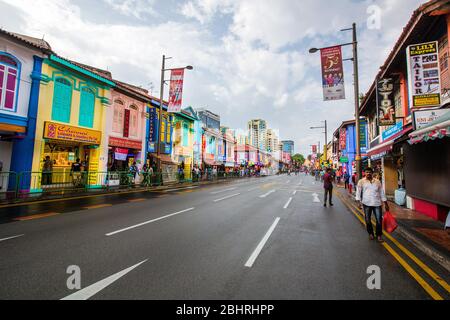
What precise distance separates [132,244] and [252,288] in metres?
2.92

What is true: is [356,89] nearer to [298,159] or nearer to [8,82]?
[8,82]

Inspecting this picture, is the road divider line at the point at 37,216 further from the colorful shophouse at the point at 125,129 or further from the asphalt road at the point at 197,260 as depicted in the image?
the colorful shophouse at the point at 125,129

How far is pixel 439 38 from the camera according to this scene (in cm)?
862

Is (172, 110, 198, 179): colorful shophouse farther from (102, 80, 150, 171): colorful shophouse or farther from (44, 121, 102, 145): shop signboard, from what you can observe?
(44, 121, 102, 145): shop signboard

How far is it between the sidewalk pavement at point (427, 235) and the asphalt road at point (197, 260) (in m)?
0.29

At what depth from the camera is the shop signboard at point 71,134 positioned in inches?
535

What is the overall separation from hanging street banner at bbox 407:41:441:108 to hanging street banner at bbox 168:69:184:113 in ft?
45.5

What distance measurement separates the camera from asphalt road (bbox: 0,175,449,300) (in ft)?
9.82

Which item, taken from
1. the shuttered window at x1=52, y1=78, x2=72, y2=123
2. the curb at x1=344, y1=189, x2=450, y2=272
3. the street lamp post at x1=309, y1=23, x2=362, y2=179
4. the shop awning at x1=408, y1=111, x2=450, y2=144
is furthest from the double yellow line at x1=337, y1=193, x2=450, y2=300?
the shuttered window at x1=52, y1=78, x2=72, y2=123

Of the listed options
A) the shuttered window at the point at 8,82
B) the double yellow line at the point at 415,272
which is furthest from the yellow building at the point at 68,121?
the double yellow line at the point at 415,272

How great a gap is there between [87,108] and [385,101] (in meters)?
19.5

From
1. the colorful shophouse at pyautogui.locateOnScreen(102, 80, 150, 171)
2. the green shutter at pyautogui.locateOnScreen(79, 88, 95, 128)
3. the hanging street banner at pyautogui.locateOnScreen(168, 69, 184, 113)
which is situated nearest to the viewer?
the green shutter at pyautogui.locateOnScreen(79, 88, 95, 128)

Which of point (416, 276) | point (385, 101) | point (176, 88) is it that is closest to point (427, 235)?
point (416, 276)
